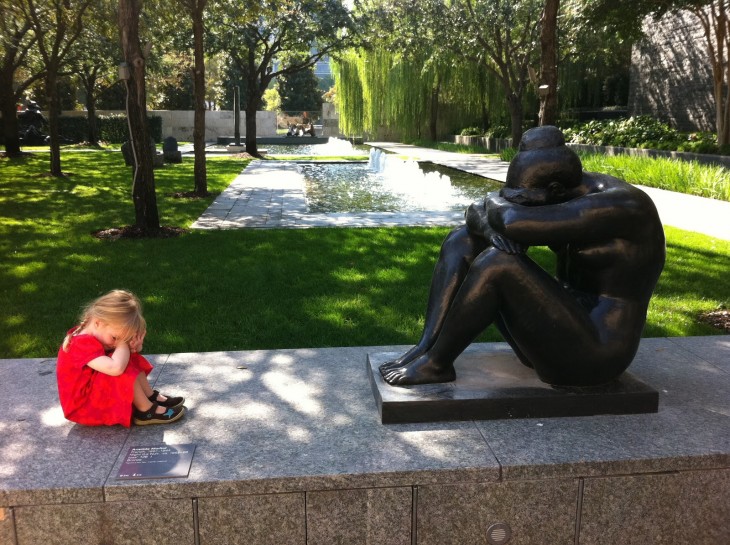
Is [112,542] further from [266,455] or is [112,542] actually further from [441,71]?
[441,71]

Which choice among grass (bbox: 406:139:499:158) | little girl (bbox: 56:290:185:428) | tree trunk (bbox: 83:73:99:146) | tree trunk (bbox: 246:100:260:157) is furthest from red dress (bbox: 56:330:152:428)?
tree trunk (bbox: 83:73:99:146)

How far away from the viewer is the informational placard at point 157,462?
104 inches

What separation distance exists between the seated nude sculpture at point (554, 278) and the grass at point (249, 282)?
212 cm

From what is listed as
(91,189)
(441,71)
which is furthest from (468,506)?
(441,71)

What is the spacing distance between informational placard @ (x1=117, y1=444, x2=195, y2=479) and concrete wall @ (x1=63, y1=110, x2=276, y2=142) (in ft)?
142

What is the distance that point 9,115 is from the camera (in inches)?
907

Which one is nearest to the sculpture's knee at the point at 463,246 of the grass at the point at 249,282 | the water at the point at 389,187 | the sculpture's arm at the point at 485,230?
the sculpture's arm at the point at 485,230

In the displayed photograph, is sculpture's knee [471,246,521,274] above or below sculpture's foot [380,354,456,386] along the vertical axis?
above

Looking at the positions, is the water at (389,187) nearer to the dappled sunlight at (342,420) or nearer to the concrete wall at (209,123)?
the dappled sunlight at (342,420)

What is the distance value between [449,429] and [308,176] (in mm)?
17535

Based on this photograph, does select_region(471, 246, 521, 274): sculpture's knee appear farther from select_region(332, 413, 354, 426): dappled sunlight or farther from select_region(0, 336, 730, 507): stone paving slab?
select_region(332, 413, 354, 426): dappled sunlight

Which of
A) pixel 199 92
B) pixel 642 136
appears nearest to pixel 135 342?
pixel 199 92

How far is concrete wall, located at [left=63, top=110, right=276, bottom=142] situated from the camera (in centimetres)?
4372

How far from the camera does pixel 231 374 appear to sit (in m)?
3.91
